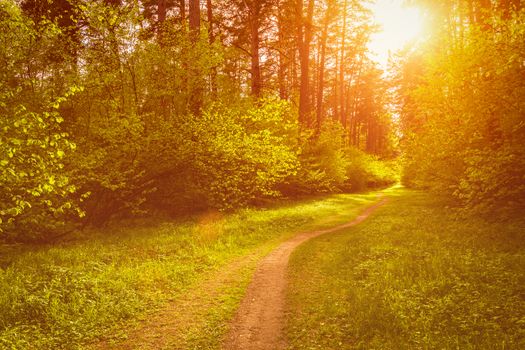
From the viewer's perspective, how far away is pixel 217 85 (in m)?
19.5

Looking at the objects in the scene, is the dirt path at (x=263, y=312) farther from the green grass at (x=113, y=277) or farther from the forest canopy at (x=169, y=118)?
the forest canopy at (x=169, y=118)

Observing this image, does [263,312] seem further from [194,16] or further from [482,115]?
[194,16]

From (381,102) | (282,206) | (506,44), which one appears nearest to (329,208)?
(282,206)

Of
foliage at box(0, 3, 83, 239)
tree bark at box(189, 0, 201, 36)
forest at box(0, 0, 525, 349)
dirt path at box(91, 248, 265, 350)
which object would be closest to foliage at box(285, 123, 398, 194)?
forest at box(0, 0, 525, 349)

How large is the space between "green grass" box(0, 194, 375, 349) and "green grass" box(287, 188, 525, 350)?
177 centimetres

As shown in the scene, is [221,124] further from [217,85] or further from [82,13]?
[82,13]

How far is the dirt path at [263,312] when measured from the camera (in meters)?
6.14

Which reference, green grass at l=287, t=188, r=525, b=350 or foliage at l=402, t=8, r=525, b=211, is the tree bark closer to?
foliage at l=402, t=8, r=525, b=211

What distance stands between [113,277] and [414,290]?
703 cm

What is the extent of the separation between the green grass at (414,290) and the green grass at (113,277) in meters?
1.77

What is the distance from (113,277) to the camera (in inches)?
345

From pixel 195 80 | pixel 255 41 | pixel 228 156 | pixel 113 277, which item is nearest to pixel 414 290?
pixel 113 277

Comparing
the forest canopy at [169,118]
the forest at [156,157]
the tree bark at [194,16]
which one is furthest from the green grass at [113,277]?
the tree bark at [194,16]

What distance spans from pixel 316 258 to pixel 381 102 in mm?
55462
